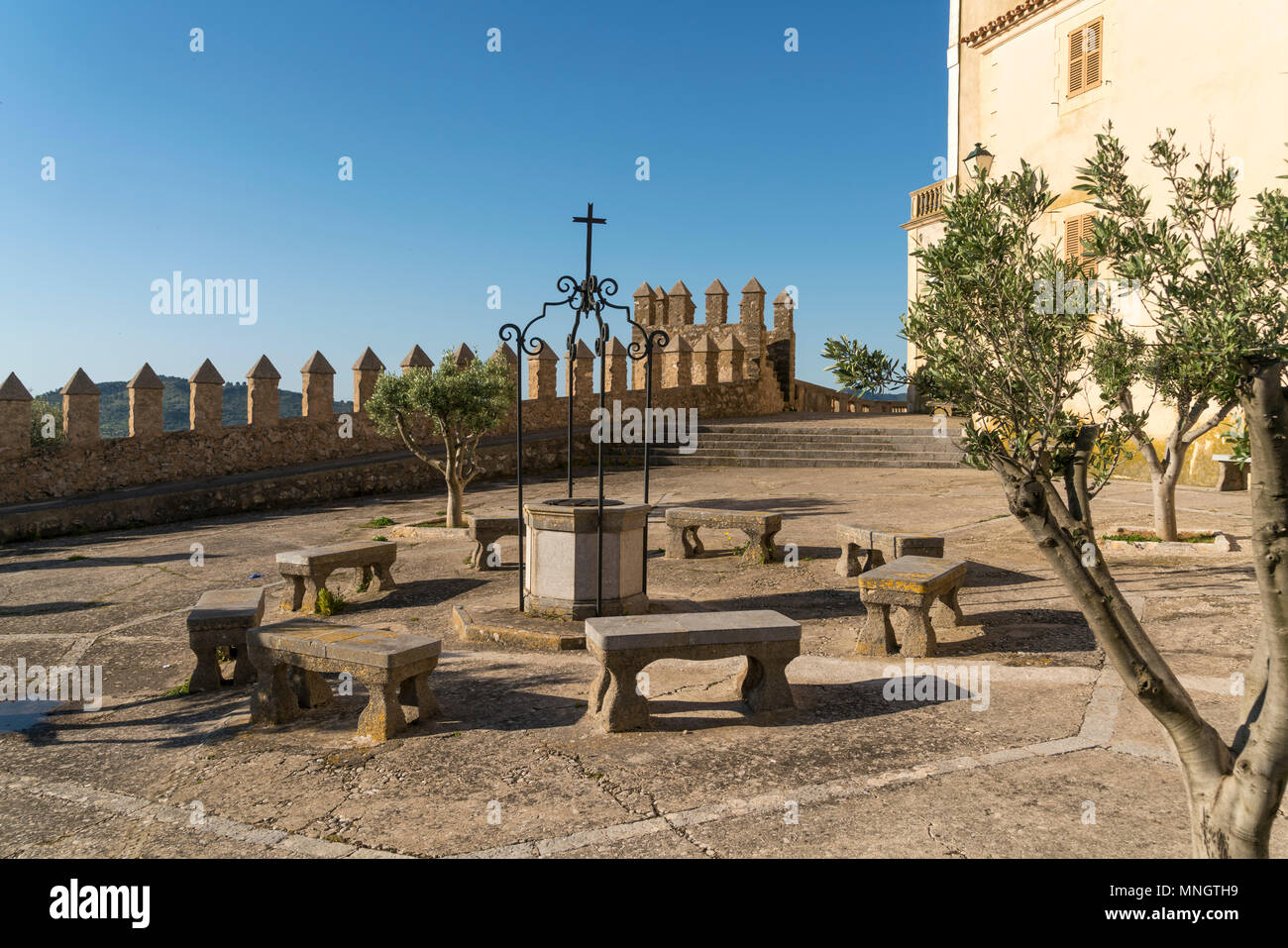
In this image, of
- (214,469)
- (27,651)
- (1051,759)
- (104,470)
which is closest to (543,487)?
(214,469)

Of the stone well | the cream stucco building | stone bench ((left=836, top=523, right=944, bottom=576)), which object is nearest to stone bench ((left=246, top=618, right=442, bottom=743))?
the stone well

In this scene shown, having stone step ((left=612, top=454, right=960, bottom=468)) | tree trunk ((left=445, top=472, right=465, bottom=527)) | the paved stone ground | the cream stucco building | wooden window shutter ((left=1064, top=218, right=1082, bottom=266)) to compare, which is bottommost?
the paved stone ground

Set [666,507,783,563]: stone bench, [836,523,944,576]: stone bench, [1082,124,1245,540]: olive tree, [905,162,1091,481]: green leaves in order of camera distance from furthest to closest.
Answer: [666,507,783,563]: stone bench, [836,523,944,576]: stone bench, [905,162,1091,481]: green leaves, [1082,124,1245,540]: olive tree

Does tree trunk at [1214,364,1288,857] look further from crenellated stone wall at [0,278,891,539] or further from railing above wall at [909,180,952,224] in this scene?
railing above wall at [909,180,952,224]

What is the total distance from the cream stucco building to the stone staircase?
528 cm

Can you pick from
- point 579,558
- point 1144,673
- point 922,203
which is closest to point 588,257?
point 579,558

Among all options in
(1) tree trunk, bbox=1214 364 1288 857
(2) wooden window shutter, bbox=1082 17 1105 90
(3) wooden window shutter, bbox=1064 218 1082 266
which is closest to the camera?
(1) tree trunk, bbox=1214 364 1288 857

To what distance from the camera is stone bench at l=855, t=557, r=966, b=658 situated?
664 centimetres

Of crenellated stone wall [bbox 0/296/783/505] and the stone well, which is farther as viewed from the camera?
crenellated stone wall [bbox 0/296/783/505]

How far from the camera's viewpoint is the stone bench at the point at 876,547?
8.78 m

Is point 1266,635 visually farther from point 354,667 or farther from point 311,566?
point 311,566

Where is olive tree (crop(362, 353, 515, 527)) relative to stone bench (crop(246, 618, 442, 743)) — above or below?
above
